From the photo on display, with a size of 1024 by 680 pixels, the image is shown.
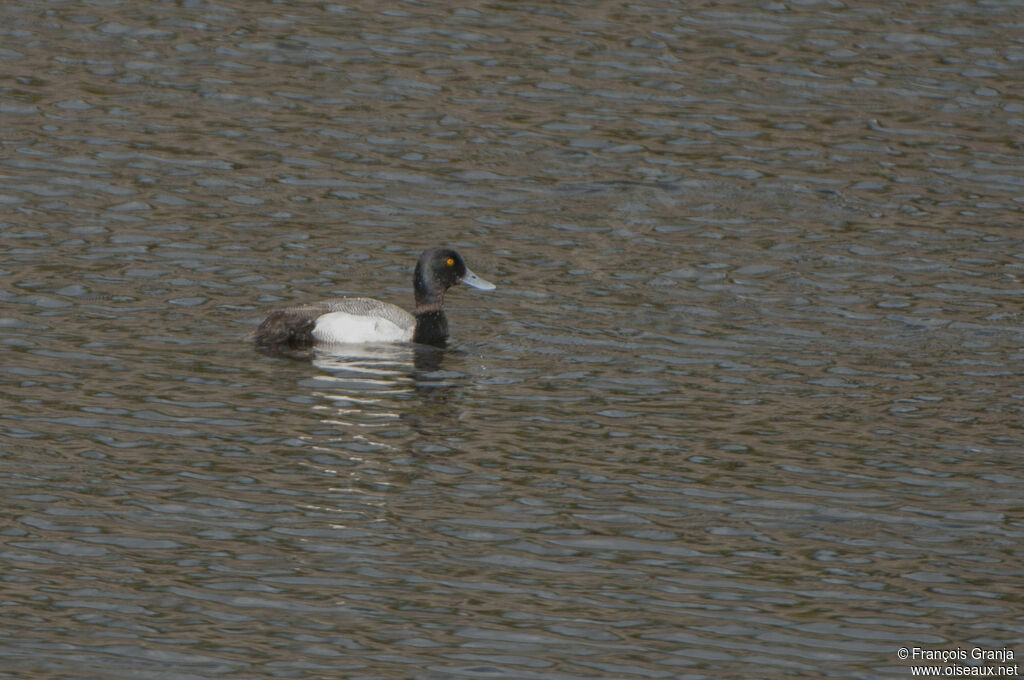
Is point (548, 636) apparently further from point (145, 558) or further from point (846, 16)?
point (846, 16)

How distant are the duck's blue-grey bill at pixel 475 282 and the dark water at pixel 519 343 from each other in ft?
1.49

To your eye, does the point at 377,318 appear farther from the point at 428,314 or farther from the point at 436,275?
the point at 436,275

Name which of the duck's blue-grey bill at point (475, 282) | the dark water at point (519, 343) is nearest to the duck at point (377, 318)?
the duck's blue-grey bill at point (475, 282)

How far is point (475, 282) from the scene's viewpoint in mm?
17766

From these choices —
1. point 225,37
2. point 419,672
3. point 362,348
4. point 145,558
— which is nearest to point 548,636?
point 419,672

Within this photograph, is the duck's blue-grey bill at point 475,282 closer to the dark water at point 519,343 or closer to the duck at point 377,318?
the duck at point 377,318

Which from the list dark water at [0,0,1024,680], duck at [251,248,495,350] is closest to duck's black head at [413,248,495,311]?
duck at [251,248,495,350]

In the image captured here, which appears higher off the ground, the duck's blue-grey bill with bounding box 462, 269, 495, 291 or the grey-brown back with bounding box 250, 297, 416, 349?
the duck's blue-grey bill with bounding box 462, 269, 495, 291

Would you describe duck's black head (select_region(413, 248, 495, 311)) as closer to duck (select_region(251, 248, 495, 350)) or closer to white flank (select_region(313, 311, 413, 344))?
duck (select_region(251, 248, 495, 350))

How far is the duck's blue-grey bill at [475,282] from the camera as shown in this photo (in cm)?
1769

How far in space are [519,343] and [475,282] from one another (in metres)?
1.30

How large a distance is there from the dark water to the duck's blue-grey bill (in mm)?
454

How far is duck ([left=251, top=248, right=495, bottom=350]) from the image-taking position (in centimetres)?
1627

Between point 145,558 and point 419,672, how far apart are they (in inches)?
88.0
